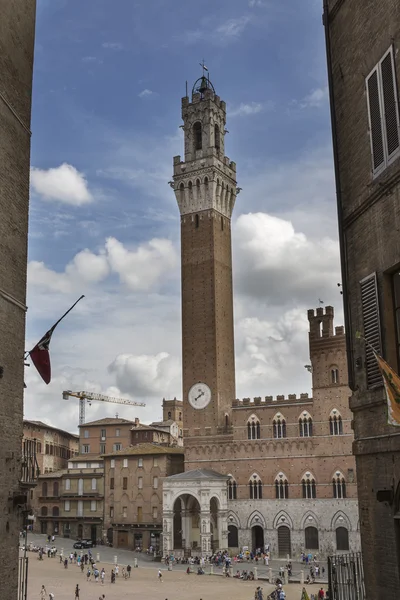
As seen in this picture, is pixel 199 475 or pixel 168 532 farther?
pixel 199 475

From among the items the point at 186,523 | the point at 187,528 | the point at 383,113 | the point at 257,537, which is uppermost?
the point at 383,113

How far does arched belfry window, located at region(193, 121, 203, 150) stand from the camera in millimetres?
A: 70562

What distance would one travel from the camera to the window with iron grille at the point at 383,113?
11.2 m

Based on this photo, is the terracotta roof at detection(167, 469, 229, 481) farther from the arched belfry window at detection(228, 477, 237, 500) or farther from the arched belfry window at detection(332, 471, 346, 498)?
the arched belfry window at detection(332, 471, 346, 498)

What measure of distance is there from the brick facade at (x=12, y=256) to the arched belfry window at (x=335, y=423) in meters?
42.6

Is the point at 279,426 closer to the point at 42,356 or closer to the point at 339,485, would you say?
the point at 339,485

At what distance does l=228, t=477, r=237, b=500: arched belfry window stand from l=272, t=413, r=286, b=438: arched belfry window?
5.37 metres

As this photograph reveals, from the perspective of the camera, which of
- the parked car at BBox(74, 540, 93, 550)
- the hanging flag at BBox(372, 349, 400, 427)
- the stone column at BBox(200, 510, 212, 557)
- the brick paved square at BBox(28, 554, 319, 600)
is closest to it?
the hanging flag at BBox(372, 349, 400, 427)

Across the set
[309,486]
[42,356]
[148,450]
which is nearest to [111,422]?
[148,450]

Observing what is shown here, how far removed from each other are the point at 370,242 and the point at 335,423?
4582cm

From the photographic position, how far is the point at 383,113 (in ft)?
38.0

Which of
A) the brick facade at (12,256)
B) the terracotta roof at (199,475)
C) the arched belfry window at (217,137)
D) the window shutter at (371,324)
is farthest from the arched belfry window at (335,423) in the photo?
the window shutter at (371,324)

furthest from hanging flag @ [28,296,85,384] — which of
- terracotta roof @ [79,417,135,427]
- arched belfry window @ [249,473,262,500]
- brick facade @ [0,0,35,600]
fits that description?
terracotta roof @ [79,417,135,427]

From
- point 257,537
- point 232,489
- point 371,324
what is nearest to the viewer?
point 371,324
